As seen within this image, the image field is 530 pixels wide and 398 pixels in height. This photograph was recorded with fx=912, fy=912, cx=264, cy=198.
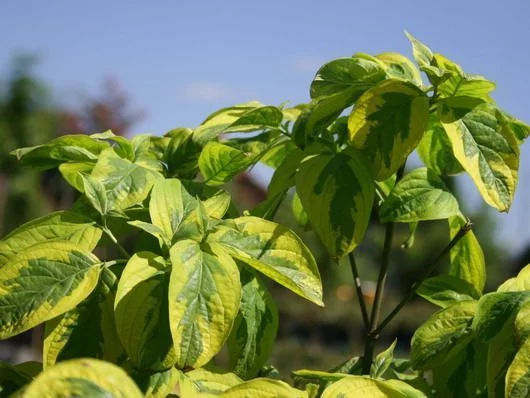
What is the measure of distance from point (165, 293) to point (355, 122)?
0.89 feet

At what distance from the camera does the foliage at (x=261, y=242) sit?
0.75 metres

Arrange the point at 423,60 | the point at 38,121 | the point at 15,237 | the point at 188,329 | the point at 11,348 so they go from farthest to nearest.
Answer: the point at 38,121, the point at 11,348, the point at 423,60, the point at 15,237, the point at 188,329

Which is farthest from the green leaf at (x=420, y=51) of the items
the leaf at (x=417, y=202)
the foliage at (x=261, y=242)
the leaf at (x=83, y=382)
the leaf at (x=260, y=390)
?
the leaf at (x=83, y=382)

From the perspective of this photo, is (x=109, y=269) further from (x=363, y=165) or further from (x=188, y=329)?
(x=363, y=165)

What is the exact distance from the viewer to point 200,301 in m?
0.73

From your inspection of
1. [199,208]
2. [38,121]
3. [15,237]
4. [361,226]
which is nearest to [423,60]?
[361,226]

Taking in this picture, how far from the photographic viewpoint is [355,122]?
905 millimetres

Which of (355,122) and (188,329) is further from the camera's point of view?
(355,122)

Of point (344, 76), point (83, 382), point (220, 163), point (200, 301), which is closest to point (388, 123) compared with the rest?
point (344, 76)

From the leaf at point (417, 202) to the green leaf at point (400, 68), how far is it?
0.32ft

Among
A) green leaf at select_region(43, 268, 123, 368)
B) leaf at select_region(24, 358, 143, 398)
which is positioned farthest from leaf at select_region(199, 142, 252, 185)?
leaf at select_region(24, 358, 143, 398)

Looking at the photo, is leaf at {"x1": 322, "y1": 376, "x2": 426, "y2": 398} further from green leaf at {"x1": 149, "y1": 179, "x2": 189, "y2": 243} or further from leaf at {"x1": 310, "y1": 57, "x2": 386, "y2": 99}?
leaf at {"x1": 310, "y1": 57, "x2": 386, "y2": 99}

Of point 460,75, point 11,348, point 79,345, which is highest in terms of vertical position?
point 460,75

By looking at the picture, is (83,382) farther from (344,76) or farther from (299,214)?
(299,214)
